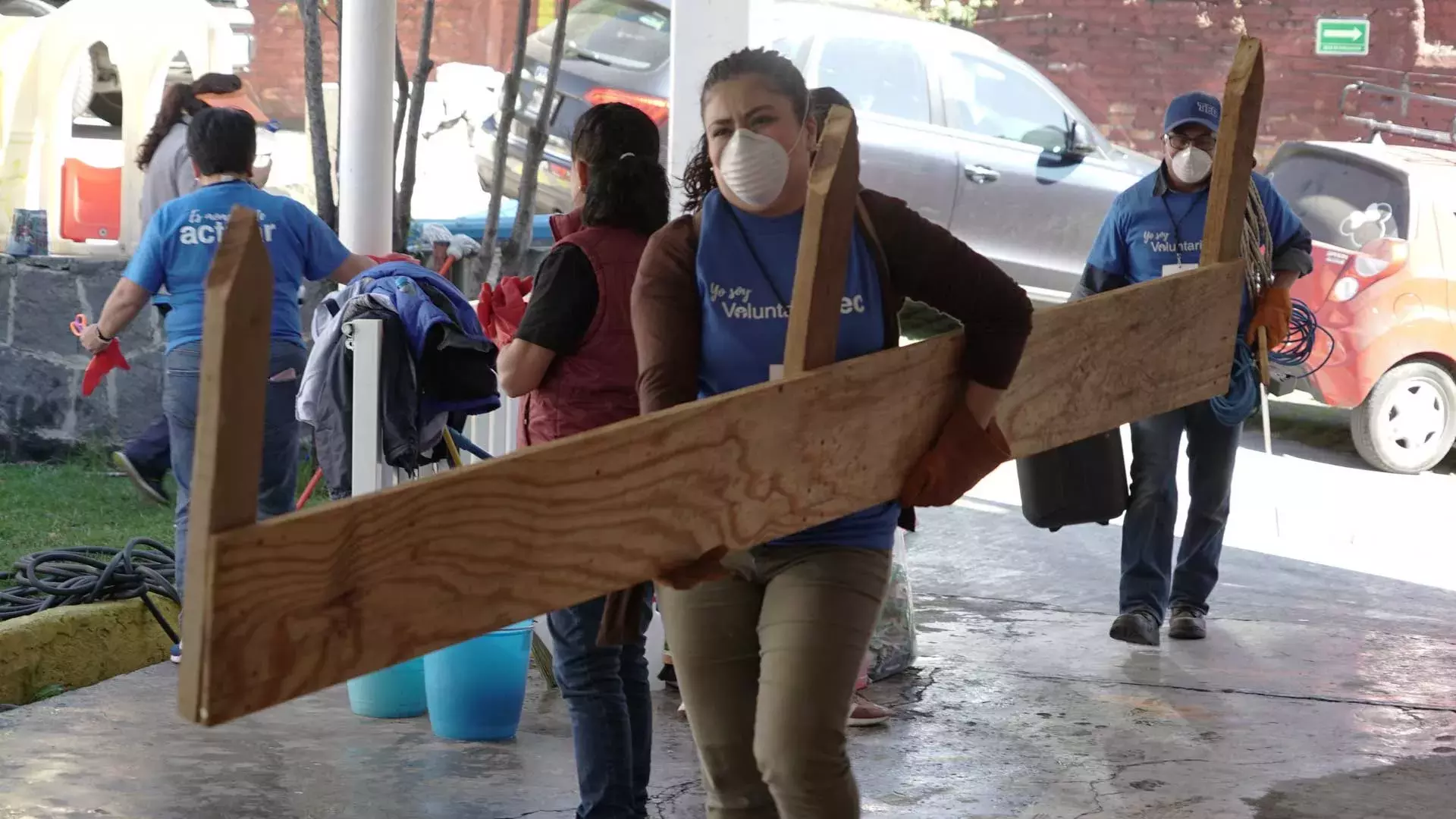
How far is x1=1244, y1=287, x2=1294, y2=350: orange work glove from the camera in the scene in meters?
5.71

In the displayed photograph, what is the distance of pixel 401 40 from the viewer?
513 inches

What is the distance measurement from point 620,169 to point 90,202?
20.0ft

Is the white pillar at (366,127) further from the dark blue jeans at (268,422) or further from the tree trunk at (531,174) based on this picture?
the tree trunk at (531,174)

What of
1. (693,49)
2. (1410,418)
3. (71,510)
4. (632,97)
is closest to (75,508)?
(71,510)

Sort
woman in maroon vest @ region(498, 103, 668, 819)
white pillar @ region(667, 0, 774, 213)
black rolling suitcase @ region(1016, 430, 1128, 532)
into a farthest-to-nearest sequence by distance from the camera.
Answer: white pillar @ region(667, 0, 774, 213), black rolling suitcase @ region(1016, 430, 1128, 532), woman in maroon vest @ region(498, 103, 668, 819)

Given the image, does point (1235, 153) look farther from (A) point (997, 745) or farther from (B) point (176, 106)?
(B) point (176, 106)

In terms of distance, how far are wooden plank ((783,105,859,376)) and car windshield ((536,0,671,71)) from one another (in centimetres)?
830

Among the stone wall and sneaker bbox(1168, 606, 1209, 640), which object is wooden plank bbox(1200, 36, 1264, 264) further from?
the stone wall

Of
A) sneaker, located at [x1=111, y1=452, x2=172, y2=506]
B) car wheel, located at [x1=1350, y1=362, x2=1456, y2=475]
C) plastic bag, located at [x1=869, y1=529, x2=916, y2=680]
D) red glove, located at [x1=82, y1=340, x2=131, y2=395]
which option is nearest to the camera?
plastic bag, located at [x1=869, y1=529, x2=916, y2=680]

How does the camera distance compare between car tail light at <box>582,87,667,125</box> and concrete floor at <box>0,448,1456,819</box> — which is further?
car tail light at <box>582,87,667,125</box>

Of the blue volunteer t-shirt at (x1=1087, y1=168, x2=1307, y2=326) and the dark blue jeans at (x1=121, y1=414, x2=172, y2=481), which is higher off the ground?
the blue volunteer t-shirt at (x1=1087, y1=168, x2=1307, y2=326)

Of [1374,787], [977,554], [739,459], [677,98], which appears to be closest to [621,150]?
[739,459]

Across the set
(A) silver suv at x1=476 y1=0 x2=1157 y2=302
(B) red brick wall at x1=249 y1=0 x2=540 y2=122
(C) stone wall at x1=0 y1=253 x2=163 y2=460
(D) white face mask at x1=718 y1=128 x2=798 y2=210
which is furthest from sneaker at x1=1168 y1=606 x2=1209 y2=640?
(B) red brick wall at x1=249 y1=0 x2=540 y2=122

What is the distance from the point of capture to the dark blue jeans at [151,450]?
272 inches
